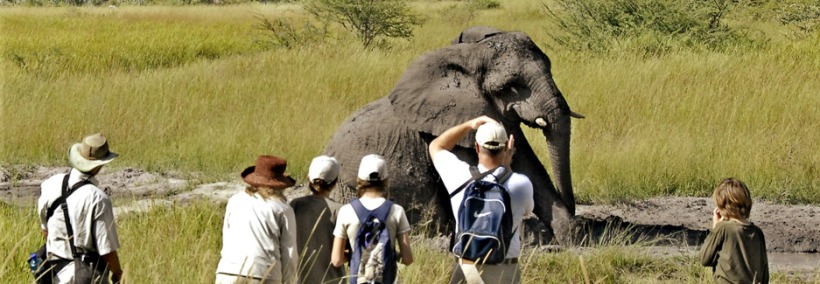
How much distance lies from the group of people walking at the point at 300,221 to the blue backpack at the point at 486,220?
1.0 inches

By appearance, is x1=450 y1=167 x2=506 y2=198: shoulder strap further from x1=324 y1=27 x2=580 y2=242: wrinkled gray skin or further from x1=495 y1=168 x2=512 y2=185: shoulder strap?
x1=324 y1=27 x2=580 y2=242: wrinkled gray skin

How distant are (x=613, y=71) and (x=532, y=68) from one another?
7218 mm

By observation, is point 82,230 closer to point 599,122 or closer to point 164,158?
point 164,158

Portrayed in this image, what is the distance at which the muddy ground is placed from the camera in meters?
8.38

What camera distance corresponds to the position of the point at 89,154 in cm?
509

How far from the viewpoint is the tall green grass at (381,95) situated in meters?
10.8

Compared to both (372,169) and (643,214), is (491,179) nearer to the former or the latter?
(372,169)

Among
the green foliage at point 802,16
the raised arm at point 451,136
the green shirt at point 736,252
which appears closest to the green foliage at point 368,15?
the green foliage at point 802,16

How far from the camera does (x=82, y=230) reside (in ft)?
16.4

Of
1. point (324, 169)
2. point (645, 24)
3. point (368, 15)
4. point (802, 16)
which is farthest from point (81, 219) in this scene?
point (802, 16)

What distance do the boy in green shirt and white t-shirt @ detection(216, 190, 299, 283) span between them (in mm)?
1851

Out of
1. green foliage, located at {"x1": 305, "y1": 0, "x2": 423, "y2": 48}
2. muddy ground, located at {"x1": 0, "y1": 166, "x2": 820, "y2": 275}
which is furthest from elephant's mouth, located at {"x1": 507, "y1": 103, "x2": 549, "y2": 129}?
green foliage, located at {"x1": 305, "y1": 0, "x2": 423, "y2": 48}

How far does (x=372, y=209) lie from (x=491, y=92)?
3.29 m

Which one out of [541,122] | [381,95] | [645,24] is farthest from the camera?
[645,24]
